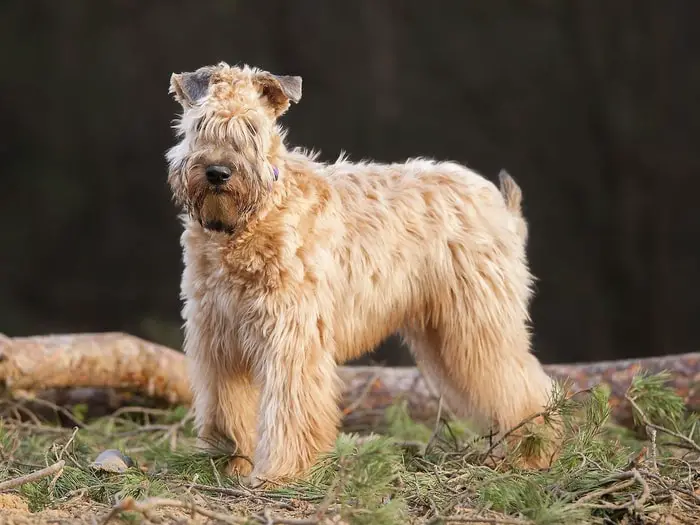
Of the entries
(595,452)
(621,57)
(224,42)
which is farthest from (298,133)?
(595,452)

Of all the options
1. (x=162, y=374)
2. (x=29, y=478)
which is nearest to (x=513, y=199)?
(x=162, y=374)

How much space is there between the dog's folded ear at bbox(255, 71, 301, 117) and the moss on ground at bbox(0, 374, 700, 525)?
1.51 meters

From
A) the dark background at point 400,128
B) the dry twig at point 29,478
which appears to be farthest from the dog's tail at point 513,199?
the dark background at point 400,128

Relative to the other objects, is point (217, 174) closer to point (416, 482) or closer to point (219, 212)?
point (219, 212)

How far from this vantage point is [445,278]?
464 centimetres

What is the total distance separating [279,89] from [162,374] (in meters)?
2.10

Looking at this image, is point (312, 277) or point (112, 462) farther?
point (312, 277)

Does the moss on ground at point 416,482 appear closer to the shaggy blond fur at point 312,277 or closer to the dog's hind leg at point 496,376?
the dog's hind leg at point 496,376

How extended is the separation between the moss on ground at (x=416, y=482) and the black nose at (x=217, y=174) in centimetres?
118

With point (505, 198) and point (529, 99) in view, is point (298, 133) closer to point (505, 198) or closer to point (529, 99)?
point (529, 99)

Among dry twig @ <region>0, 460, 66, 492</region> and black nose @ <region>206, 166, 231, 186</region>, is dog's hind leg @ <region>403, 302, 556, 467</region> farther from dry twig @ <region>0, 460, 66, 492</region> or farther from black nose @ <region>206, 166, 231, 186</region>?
dry twig @ <region>0, 460, 66, 492</region>

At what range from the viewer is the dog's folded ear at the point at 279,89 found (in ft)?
14.1

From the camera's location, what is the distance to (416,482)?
12.5 ft

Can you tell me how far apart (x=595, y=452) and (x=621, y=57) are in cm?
567
